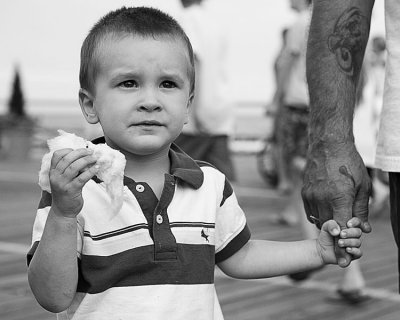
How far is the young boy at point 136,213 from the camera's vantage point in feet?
7.13

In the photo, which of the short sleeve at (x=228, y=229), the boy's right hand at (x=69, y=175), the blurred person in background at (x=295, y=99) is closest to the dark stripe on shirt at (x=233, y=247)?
the short sleeve at (x=228, y=229)

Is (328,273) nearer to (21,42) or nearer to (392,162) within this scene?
(392,162)

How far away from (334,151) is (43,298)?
93cm

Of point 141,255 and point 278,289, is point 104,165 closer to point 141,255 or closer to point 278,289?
point 141,255

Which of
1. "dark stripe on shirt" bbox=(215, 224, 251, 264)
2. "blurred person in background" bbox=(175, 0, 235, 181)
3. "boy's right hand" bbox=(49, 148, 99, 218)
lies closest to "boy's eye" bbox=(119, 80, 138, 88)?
"boy's right hand" bbox=(49, 148, 99, 218)

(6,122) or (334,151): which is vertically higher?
(334,151)

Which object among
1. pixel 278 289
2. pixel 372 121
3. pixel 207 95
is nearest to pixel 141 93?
pixel 278 289

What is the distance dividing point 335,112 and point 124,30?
2.29ft

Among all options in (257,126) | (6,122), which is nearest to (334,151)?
(6,122)

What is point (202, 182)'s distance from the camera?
7.80 ft

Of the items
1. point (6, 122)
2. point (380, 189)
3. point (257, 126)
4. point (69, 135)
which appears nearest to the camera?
point (69, 135)

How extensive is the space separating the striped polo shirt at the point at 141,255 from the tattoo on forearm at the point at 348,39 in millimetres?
693

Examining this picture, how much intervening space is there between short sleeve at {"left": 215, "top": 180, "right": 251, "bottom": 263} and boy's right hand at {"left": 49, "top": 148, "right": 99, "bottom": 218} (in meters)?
0.51

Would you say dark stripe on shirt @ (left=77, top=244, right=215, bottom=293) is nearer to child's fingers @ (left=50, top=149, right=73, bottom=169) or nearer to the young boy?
the young boy
